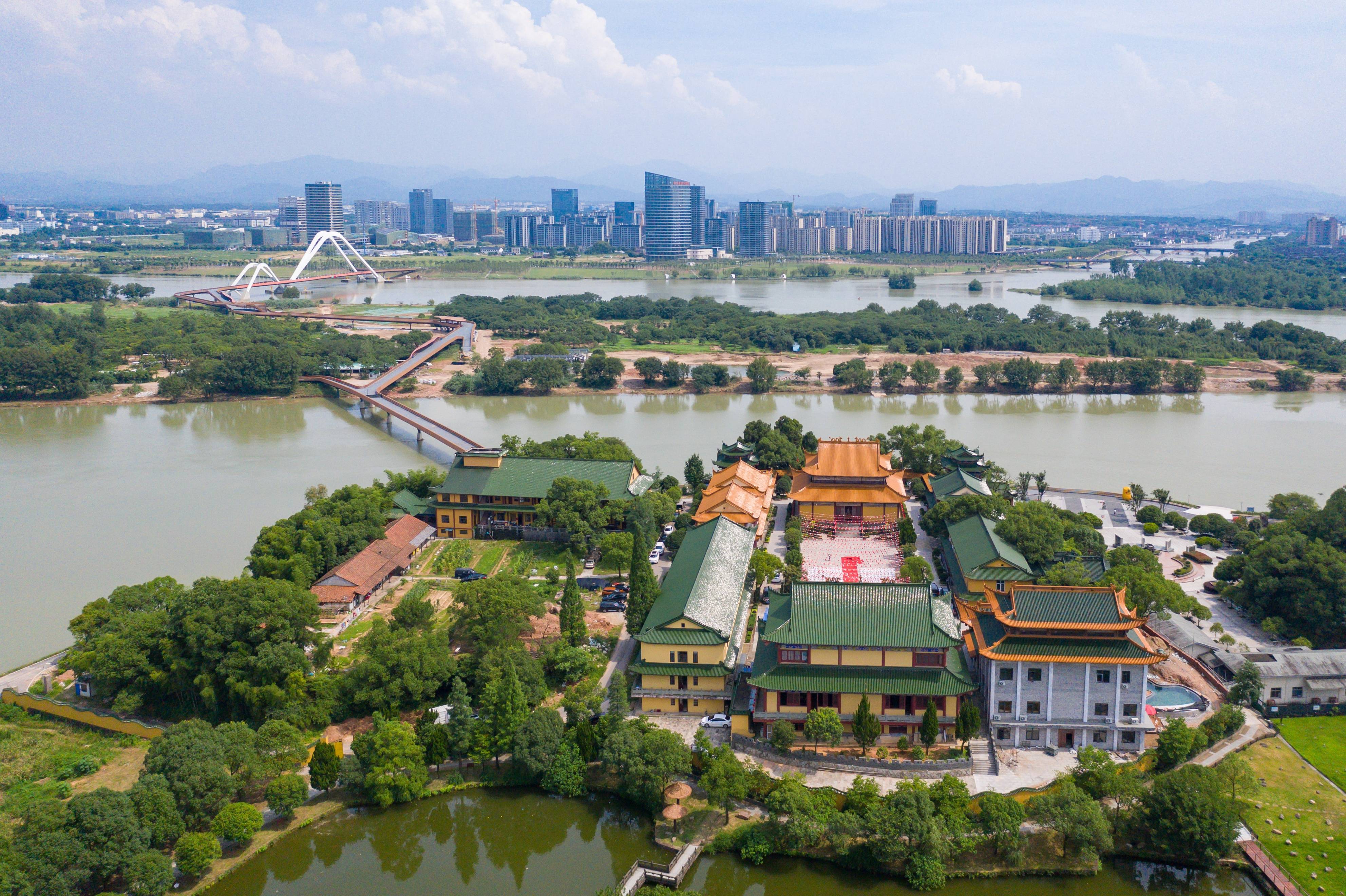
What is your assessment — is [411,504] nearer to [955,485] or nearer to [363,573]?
[363,573]

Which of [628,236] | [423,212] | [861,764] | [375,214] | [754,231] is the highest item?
[375,214]

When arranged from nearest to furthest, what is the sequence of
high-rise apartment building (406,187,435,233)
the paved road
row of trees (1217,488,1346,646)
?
the paved road, row of trees (1217,488,1346,646), high-rise apartment building (406,187,435,233)

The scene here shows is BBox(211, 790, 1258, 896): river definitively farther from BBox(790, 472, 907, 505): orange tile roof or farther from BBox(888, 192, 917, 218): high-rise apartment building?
BBox(888, 192, 917, 218): high-rise apartment building

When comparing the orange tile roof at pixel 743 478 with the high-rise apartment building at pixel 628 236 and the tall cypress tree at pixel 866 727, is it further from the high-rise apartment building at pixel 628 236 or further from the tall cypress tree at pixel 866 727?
the high-rise apartment building at pixel 628 236


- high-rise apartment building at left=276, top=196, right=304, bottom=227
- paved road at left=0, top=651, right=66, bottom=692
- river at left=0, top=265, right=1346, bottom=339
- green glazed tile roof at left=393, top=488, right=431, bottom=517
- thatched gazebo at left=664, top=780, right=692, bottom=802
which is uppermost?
high-rise apartment building at left=276, top=196, right=304, bottom=227

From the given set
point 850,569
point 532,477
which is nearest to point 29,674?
point 532,477

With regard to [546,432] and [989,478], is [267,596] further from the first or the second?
[546,432]

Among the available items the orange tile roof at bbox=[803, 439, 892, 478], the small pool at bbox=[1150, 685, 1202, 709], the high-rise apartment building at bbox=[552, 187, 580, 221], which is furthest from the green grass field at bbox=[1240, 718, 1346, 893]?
the high-rise apartment building at bbox=[552, 187, 580, 221]
